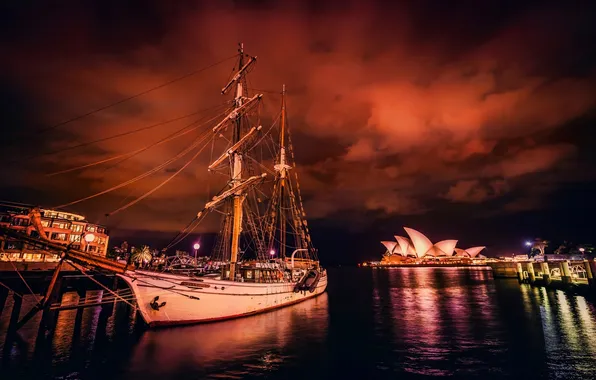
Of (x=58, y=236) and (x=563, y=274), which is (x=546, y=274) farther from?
(x=58, y=236)

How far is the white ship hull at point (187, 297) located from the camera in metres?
22.1

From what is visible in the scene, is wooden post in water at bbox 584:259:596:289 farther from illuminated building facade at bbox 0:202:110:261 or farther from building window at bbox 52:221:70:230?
building window at bbox 52:221:70:230

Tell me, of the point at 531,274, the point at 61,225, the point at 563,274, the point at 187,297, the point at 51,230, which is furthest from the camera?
the point at 61,225

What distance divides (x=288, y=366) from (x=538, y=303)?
3627 centimetres

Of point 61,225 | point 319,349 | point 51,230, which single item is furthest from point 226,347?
point 61,225

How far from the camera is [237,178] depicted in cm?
3503

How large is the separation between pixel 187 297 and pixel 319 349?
11.0 meters

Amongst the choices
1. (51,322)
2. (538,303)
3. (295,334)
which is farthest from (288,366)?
(538,303)

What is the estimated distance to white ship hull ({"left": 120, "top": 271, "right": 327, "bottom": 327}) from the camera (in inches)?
870

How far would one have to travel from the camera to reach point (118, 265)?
2038 cm

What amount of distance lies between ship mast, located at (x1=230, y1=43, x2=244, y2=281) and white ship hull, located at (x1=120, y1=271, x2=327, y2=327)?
2.89m

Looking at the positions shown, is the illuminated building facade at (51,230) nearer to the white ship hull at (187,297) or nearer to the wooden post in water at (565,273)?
the white ship hull at (187,297)

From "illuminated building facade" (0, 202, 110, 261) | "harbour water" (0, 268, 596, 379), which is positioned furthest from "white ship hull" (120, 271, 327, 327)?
"illuminated building facade" (0, 202, 110, 261)

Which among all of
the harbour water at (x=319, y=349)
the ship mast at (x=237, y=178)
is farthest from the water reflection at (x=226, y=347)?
the ship mast at (x=237, y=178)
